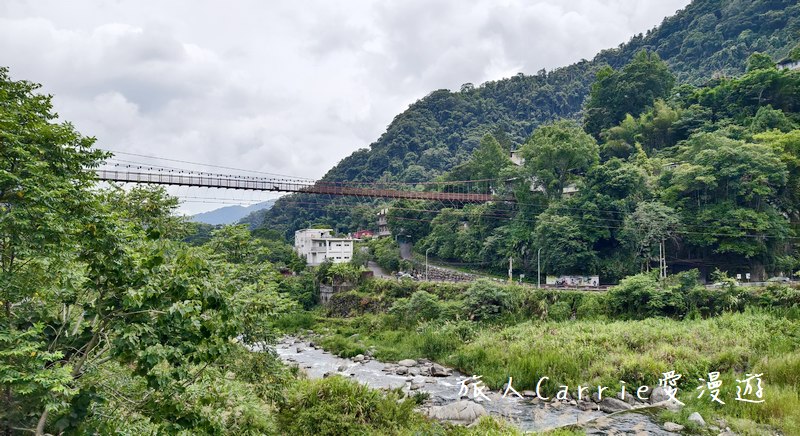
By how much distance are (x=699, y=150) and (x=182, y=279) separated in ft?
106

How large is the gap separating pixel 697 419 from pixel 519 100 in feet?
262

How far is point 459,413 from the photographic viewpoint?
12.2 metres

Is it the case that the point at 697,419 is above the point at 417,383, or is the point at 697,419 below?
above

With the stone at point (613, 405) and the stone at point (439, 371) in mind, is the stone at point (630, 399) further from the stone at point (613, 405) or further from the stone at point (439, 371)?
the stone at point (439, 371)

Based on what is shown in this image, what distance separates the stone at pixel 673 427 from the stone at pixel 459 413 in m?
4.41

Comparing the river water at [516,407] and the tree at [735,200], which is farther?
the tree at [735,200]

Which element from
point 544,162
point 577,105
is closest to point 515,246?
point 544,162

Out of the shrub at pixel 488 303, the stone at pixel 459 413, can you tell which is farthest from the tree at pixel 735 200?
the stone at pixel 459 413

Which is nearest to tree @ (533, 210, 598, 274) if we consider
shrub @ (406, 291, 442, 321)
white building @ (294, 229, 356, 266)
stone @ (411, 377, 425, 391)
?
shrub @ (406, 291, 442, 321)

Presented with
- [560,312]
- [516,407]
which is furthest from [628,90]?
[516,407]

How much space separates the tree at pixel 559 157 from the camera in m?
32.4

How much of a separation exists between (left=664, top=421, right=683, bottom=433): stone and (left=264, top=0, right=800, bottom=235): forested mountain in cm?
4713

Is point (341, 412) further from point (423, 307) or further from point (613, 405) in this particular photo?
point (423, 307)

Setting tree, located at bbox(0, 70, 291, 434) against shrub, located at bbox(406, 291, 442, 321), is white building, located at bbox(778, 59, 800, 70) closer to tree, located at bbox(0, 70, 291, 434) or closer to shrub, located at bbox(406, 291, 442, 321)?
shrub, located at bbox(406, 291, 442, 321)
